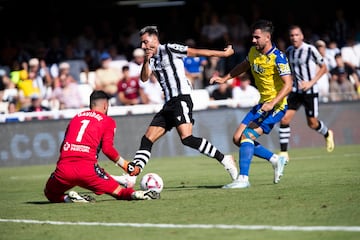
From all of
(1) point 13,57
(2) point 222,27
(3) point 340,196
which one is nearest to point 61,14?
(1) point 13,57

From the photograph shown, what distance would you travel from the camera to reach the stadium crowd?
22188 millimetres

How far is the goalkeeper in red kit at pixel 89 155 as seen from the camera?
1060cm

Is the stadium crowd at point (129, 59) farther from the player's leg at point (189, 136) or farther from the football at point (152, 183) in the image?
the football at point (152, 183)

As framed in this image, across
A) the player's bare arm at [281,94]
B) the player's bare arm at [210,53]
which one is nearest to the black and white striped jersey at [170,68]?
the player's bare arm at [210,53]

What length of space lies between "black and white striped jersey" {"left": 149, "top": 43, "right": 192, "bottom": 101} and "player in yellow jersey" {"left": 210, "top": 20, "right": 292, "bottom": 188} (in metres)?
0.48

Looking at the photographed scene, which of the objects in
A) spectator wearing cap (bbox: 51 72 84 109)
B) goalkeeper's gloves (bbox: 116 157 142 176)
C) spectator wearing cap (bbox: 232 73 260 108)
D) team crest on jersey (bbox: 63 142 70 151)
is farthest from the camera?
spectator wearing cap (bbox: 51 72 84 109)

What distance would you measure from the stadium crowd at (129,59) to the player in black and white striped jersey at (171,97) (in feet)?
30.1

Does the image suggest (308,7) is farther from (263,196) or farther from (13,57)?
(263,196)

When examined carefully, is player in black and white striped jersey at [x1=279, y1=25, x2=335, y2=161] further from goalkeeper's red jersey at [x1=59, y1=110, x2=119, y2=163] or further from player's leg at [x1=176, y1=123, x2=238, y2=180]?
goalkeeper's red jersey at [x1=59, y1=110, x2=119, y2=163]

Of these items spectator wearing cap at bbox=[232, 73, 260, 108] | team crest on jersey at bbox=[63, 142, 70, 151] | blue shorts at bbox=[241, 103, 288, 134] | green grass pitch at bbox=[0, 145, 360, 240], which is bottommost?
green grass pitch at bbox=[0, 145, 360, 240]

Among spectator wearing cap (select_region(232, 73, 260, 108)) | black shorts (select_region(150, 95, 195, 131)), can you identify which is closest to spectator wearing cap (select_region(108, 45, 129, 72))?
spectator wearing cap (select_region(232, 73, 260, 108))

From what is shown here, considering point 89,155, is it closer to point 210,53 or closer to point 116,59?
point 210,53

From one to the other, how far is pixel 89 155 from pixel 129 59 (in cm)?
1408

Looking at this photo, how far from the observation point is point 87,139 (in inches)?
419
